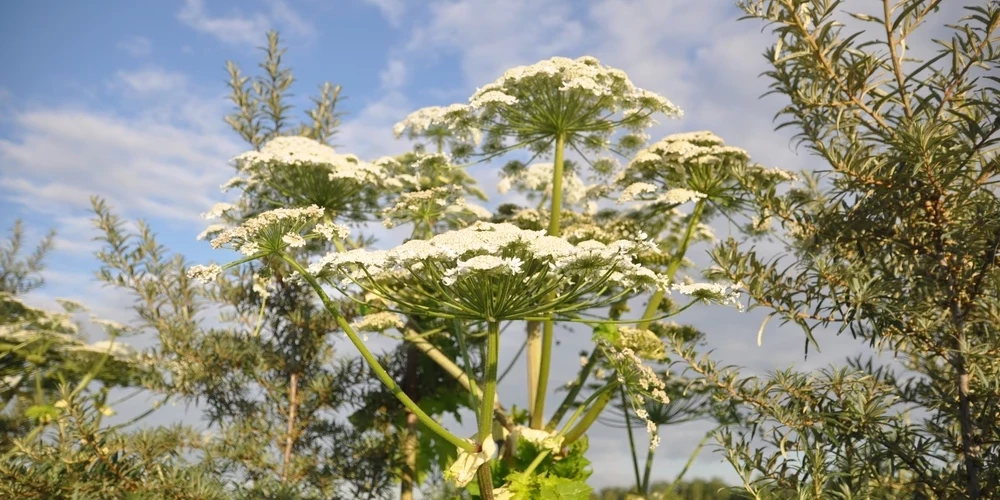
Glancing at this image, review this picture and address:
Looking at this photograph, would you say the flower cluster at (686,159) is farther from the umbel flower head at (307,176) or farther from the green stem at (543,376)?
the umbel flower head at (307,176)

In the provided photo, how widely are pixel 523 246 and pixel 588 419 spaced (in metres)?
2.13

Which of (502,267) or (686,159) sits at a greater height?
(686,159)

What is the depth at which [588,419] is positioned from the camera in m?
4.64

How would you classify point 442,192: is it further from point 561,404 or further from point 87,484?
point 87,484

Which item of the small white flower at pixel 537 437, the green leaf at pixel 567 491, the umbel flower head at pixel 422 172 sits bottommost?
the green leaf at pixel 567 491

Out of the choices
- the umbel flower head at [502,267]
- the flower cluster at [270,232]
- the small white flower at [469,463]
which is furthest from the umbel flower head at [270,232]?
the small white flower at [469,463]

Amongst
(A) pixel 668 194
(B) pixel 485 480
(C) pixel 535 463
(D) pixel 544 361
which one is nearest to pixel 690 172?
(A) pixel 668 194

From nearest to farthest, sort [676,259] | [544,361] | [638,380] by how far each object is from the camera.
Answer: [638,380] < [544,361] < [676,259]

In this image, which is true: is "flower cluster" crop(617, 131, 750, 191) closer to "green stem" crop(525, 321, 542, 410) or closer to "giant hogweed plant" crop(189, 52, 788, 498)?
"giant hogweed plant" crop(189, 52, 788, 498)

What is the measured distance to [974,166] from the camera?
11.6 feet

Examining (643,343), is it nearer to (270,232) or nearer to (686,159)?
(686,159)

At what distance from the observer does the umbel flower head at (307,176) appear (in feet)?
16.2

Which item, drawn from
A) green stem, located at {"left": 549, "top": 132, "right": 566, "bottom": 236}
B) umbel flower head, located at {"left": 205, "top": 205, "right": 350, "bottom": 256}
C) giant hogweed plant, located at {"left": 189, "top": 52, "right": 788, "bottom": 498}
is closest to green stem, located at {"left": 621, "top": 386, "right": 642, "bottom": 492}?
giant hogweed plant, located at {"left": 189, "top": 52, "right": 788, "bottom": 498}

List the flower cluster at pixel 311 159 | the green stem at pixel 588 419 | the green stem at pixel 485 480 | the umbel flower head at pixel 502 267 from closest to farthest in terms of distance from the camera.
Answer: the umbel flower head at pixel 502 267 < the green stem at pixel 485 480 < the green stem at pixel 588 419 < the flower cluster at pixel 311 159
